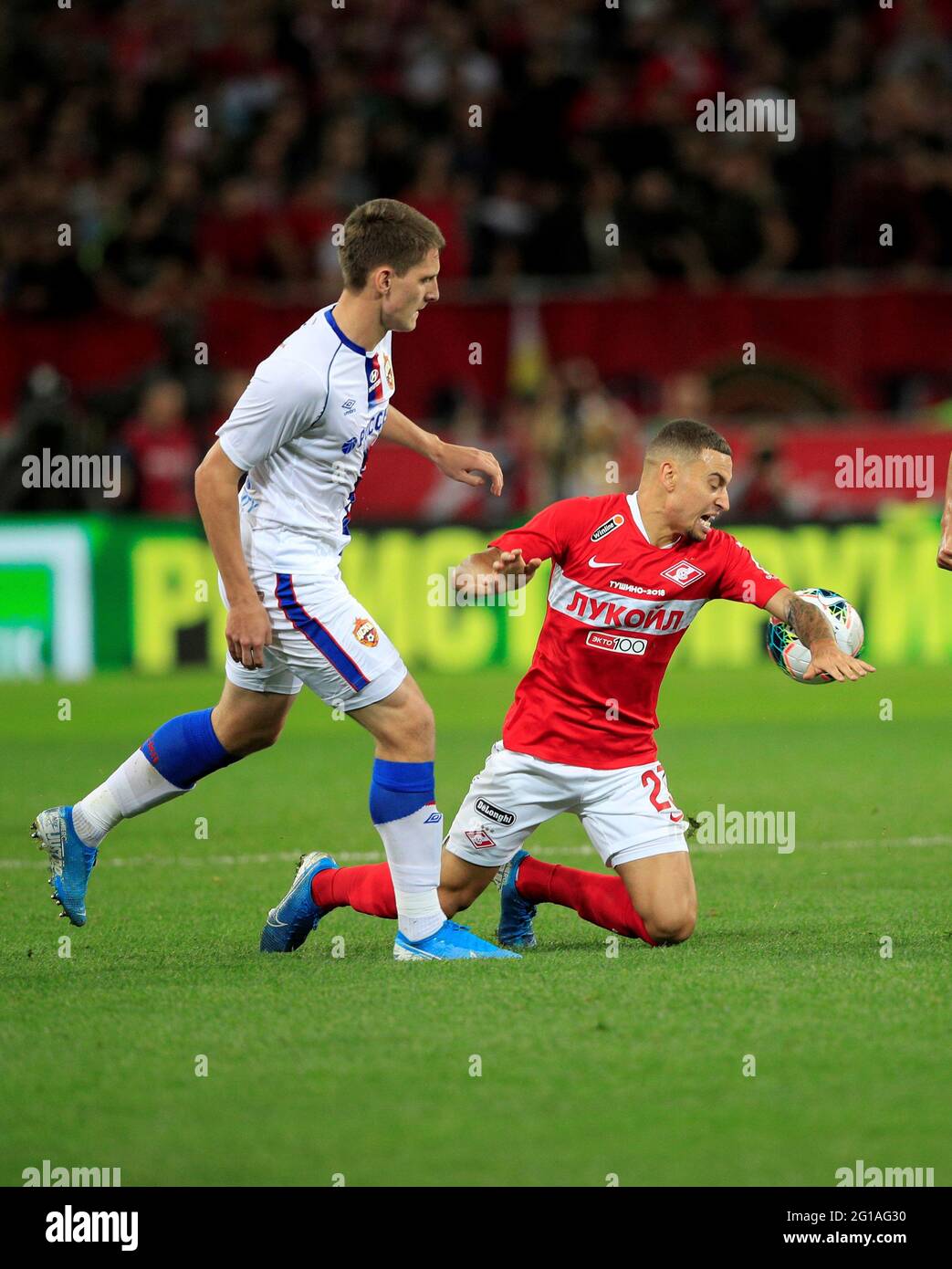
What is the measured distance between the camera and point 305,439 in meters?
5.55

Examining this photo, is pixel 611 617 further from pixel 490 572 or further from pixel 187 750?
pixel 187 750

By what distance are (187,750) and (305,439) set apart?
1054mm

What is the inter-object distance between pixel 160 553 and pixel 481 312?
13.5 feet

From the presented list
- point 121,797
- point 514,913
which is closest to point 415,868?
point 514,913

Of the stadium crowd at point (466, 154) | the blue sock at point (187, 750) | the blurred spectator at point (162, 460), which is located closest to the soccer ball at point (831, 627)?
the blue sock at point (187, 750)

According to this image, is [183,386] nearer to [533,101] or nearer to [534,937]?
[533,101]

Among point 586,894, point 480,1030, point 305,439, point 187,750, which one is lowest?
point 480,1030

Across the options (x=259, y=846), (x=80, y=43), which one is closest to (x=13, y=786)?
(x=259, y=846)

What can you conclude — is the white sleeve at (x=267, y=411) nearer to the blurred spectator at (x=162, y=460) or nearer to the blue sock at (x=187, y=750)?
the blue sock at (x=187, y=750)

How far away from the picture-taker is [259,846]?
8.02m

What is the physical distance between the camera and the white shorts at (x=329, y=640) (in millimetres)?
5453

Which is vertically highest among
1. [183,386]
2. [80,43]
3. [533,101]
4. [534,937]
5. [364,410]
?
[80,43]

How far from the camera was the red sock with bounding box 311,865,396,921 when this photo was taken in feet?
18.9

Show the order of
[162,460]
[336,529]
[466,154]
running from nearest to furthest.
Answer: [336,529], [162,460], [466,154]
